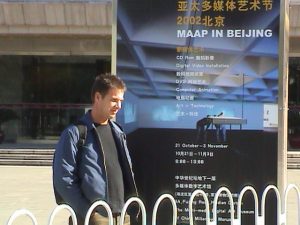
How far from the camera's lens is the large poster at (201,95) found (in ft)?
15.3

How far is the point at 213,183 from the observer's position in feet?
15.5

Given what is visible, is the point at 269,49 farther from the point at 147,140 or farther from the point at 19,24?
Answer: the point at 19,24

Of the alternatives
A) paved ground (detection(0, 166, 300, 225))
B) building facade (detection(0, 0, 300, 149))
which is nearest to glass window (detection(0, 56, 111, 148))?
building facade (detection(0, 0, 300, 149))

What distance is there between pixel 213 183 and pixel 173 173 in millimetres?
351

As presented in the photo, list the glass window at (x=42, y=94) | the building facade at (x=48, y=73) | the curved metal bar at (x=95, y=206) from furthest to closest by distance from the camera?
1. the glass window at (x=42, y=94)
2. the building facade at (x=48, y=73)
3. the curved metal bar at (x=95, y=206)

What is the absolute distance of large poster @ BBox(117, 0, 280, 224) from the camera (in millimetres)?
4648

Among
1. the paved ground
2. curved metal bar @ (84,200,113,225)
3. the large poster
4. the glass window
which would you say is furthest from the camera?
the glass window

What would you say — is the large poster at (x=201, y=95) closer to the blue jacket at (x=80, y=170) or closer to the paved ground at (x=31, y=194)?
the blue jacket at (x=80, y=170)

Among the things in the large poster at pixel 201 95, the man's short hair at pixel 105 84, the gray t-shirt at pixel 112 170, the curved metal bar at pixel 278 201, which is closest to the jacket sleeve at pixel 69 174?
the gray t-shirt at pixel 112 170

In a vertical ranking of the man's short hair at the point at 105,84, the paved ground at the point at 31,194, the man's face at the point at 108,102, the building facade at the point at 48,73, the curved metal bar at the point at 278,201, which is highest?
the building facade at the point at 48,73

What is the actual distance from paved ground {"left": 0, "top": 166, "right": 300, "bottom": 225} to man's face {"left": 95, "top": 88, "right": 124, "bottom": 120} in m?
4.38

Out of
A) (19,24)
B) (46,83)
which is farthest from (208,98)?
(46,83)

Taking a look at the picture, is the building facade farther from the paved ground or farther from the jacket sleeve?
the jacket sleeve

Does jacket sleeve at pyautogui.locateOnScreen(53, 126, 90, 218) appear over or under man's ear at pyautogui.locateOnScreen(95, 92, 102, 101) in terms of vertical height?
under
